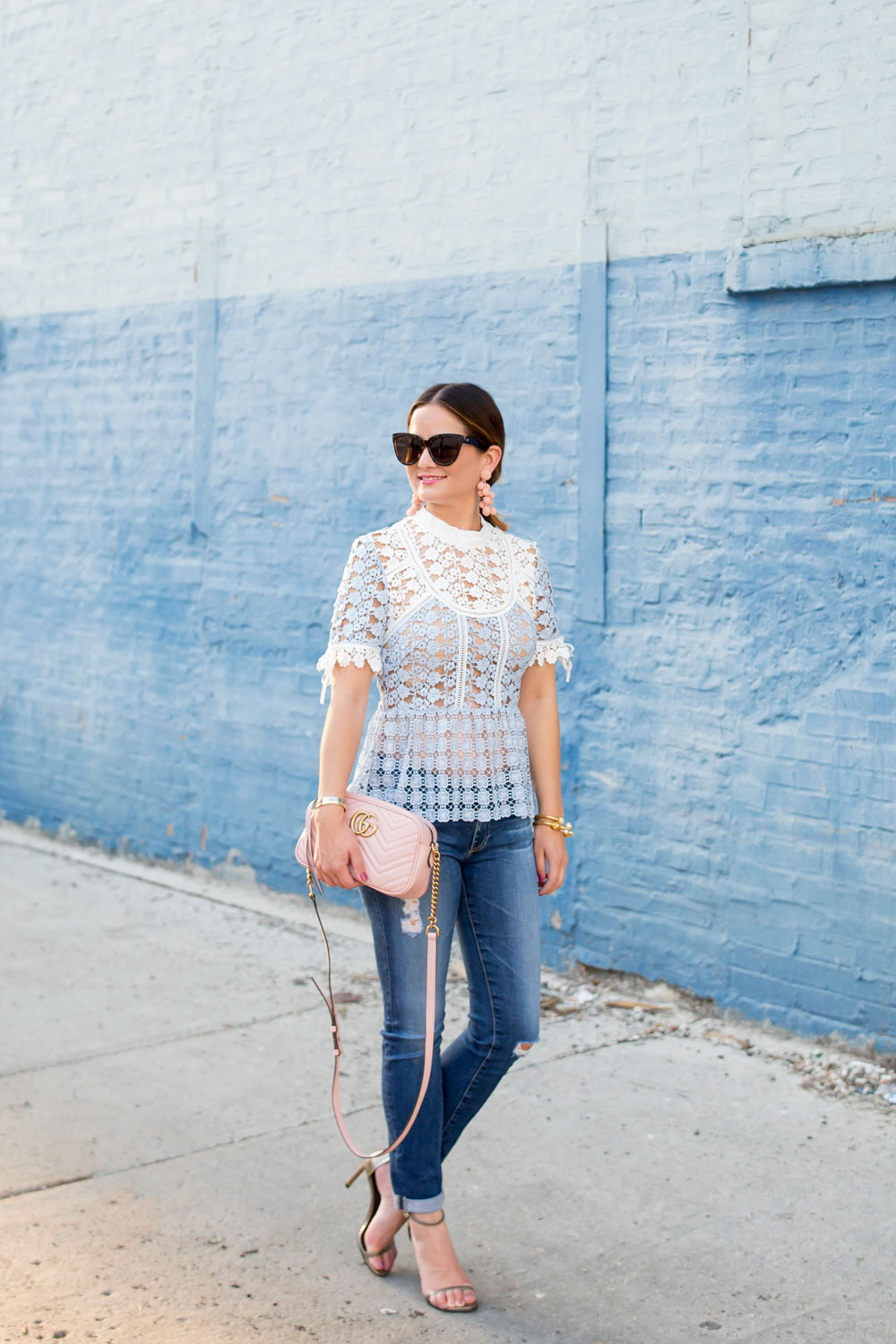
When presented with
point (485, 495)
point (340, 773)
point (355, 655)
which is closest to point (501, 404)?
point (485, 495)

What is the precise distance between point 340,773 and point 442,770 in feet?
0.74

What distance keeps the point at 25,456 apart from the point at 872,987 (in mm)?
5457

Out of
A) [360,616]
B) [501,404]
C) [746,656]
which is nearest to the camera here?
[360,616]

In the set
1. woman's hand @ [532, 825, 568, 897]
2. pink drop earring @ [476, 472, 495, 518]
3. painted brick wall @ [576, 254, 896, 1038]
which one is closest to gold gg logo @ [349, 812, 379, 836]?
woman's hand @ [532, 825, 568, 897]

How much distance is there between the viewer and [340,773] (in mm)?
3164

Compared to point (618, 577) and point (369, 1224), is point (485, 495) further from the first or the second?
point (618, 577)

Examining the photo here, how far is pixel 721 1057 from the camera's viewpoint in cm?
479

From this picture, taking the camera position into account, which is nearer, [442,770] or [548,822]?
[442,770]

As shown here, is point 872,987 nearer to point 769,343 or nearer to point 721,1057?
point 721,1057

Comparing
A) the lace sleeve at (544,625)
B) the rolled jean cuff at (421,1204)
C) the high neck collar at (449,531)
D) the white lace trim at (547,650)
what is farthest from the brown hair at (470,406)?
the rolled jean cuff at (421,1204)

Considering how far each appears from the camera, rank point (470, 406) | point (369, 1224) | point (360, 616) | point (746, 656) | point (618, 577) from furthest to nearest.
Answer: point (618, 577)
point (746, 656)
point (369, 1224)
point (470, 406)
point (360, 616)

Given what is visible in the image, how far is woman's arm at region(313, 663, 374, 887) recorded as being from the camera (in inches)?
123

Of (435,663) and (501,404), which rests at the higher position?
(501,404)

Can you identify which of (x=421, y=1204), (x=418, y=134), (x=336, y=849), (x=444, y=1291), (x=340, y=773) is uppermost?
(x=418, y=134)
